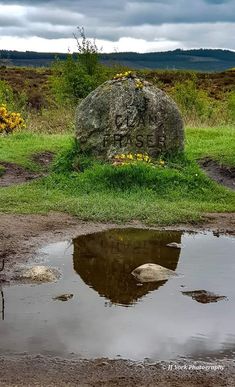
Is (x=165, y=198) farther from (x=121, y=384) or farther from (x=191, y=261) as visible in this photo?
(x=121, y=384)

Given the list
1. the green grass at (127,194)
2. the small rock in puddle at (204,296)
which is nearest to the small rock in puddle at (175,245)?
the green grass at (127,194)

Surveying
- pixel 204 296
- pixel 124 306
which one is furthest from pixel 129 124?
pixel 124 306

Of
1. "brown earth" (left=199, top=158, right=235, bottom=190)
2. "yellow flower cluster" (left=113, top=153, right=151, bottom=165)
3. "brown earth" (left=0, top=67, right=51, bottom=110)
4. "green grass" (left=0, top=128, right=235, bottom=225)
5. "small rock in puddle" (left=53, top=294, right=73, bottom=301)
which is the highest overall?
"yellow flower cluster" (left=113, top=153, right=151, bottom=165)

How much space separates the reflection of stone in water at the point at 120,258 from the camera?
7602 mm

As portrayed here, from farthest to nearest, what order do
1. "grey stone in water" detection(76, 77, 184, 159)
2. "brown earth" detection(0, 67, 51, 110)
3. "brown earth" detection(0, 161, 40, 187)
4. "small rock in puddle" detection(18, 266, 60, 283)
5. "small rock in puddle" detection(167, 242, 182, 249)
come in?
"brown earth" detection(0, 67, 51, 110) → "grey stone in water" detection(76, 77, 184, 159) → "brown earth" detection(0, 161, 40, 187) → "small rock in puddle" detection(167, 242, 182, 249) → "small rock in puddle" detection(18, 266, 60, 283)

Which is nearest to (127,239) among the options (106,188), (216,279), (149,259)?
(149,259)

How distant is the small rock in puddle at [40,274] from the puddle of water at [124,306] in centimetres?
12

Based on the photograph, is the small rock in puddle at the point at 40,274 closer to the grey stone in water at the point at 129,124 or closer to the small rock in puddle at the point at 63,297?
the small rock in puddle at the point at 63,297

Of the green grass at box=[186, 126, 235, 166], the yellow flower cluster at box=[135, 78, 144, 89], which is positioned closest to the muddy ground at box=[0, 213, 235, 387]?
the yellow flower cluster at box=[135, 78, 144, 89]

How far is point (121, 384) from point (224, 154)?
475 inches

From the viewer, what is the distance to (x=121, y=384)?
5273 mm

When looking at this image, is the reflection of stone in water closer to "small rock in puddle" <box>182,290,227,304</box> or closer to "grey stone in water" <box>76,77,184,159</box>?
"small rock in puddle" <box>182,290,227,304</box>

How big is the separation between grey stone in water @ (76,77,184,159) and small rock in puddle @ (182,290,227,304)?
23.1 feet

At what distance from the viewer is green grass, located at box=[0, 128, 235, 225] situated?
1116 centimetres
